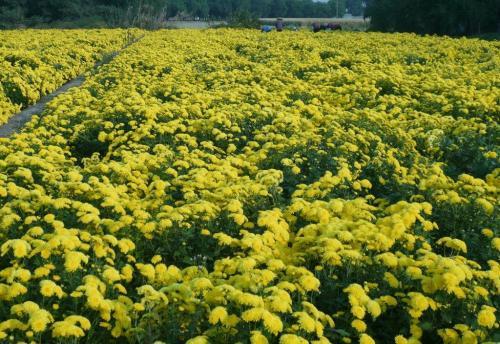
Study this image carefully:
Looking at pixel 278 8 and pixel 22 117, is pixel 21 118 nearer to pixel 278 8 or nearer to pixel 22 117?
pixel 22 117

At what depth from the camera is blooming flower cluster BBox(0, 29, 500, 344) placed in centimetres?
355

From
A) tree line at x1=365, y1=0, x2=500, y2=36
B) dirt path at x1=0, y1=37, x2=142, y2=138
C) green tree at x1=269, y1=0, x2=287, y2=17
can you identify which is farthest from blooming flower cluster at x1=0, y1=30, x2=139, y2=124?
green tree at x1=269, y1=0, x2=287, y2=17

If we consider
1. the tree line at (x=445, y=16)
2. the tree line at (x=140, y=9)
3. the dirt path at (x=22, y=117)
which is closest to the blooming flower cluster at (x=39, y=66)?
the dirt path at (x=22, y=117)

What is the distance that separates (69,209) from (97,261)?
3.53ft

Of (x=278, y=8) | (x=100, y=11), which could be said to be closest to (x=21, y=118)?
(x=100, y=11)

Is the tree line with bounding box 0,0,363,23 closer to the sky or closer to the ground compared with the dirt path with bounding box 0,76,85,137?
closer to the sky

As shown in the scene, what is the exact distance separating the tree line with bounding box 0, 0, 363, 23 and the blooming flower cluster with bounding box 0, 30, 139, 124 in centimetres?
1736

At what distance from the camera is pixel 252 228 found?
16.9 feet

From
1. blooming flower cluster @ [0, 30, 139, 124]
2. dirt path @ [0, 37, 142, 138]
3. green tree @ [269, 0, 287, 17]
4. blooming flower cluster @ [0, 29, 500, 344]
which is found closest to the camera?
blooming flower cluster @ [0, 29, 500, 344]

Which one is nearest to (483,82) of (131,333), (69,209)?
(69,209)

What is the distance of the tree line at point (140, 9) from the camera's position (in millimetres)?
49156

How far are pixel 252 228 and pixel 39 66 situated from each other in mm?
12365

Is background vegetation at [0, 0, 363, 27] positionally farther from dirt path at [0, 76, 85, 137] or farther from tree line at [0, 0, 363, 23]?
dirt path at [0, 76, 85, 137]

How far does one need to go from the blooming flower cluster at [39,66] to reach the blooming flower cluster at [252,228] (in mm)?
3014
